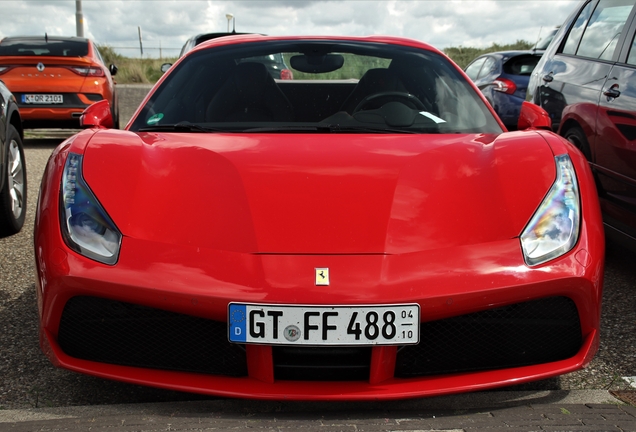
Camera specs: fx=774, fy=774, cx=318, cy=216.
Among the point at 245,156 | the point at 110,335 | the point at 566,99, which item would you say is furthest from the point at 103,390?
the point at 566,99

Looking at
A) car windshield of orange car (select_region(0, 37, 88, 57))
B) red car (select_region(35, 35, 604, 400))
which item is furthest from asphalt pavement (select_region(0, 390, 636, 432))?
car windshield of orange car (select_region(0, 37, 88, 57))

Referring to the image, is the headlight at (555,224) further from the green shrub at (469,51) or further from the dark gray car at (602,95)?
the green shrub at (469,51)

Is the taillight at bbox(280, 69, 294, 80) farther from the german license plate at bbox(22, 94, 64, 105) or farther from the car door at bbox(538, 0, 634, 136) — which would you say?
the german license plate at bbox(22, 94, 64, 105)

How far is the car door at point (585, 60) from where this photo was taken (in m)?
4.48

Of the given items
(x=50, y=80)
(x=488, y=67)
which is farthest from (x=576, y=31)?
(x=50, y=80)

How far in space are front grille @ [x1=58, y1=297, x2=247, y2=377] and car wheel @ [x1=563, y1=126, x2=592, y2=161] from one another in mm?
2763

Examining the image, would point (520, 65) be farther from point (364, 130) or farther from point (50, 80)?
point (364, 130)

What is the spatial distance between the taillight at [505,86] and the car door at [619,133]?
513 centimetres

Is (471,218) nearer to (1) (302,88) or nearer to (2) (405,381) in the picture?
(2) (405,381)

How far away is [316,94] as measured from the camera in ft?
12.4

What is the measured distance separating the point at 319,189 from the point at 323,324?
58 centimetres

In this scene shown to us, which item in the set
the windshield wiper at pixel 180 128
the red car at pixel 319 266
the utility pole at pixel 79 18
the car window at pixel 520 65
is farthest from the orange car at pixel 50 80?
the utility pole at pixel 79 18

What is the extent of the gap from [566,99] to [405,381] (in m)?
3.06

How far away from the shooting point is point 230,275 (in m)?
2.26
